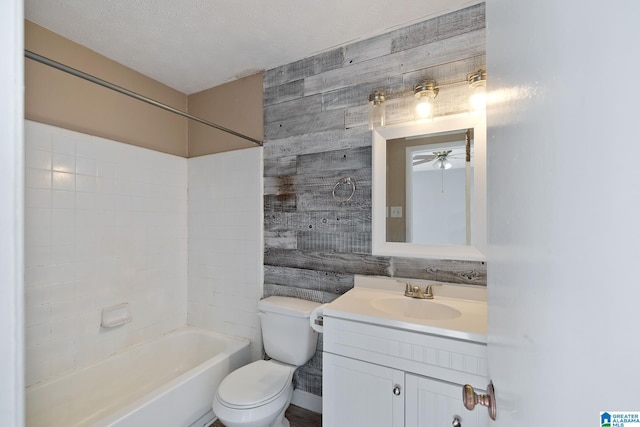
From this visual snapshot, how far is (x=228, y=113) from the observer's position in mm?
2311

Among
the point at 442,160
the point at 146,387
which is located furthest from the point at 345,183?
the point at 146,387

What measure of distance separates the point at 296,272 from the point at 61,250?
148cm

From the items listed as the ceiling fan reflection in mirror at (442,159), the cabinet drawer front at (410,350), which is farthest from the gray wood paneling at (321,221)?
the cabinet drawer front at (410,350)

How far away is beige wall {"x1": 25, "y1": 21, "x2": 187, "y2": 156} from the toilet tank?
5.46 ft

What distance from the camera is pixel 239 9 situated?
1506 mm

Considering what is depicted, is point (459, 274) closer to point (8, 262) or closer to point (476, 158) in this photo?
point (476, 158)

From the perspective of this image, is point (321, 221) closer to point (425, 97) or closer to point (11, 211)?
point (425, 97)

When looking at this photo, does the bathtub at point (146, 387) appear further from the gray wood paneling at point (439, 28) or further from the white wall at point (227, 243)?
the gray wood paneling at point (439, 28)

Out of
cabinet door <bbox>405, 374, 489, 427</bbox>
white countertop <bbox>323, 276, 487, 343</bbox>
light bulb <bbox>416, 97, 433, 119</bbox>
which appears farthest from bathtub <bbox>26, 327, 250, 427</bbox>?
light bulb <bbox>416, 97, 433, 119</bbox>

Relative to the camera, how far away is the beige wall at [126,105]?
164 cm

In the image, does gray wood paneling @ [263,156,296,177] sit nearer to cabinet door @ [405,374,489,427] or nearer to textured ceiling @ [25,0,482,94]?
textured ceiling @ [25,0,482,94]

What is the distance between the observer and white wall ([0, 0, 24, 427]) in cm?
35

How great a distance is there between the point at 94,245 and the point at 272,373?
147cm

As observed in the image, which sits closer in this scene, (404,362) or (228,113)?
(404,362)
